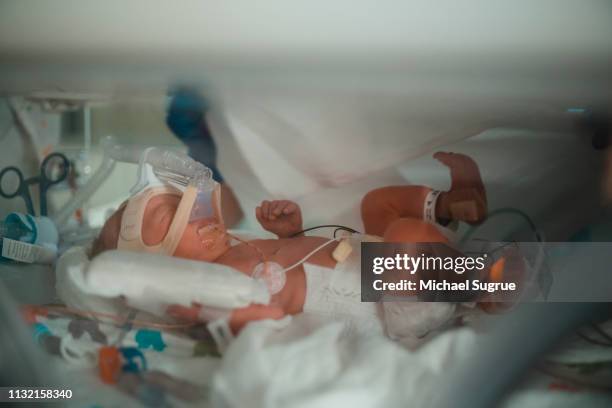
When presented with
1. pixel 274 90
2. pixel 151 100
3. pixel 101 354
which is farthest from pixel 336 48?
pixel 101 354

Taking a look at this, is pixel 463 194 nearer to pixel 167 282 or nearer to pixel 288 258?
pixel 288 258

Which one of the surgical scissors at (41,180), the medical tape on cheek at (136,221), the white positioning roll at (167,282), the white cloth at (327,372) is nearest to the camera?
the white cloth at (327,372)

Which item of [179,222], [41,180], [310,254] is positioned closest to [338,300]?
[310,254]

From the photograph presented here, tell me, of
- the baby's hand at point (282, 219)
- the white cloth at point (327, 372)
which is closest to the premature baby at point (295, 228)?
the baby's hand at point (282, 219)

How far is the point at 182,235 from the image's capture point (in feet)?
2.68

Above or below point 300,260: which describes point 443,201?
above

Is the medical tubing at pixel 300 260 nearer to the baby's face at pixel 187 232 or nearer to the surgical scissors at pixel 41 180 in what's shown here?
the baby's face at pixel 187 232

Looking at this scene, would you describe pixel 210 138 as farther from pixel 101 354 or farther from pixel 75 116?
pixel 101 354

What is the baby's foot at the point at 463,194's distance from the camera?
84 centimetres

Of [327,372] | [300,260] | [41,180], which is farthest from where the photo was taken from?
[41,180]

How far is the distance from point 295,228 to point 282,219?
31mm

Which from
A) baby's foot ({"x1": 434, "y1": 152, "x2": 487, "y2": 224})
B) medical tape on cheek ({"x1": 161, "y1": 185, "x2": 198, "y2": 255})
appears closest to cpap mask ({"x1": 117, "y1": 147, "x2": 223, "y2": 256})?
medical tape on cheek ({"x1": 161, "y1": 185, "x2": 198, "y2": 255})

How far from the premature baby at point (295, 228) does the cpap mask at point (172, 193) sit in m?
0.01

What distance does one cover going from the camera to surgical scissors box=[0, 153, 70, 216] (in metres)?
0.99
